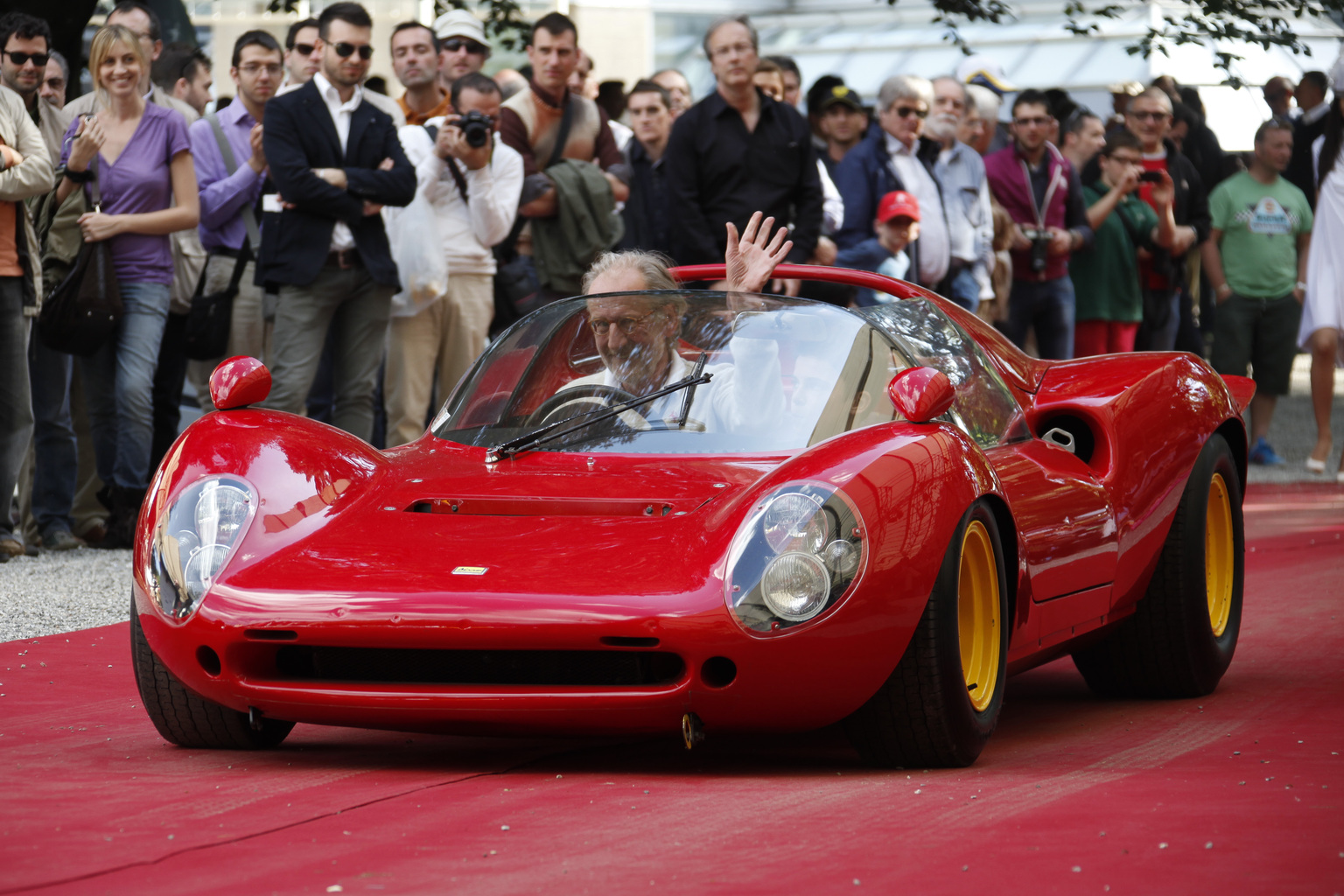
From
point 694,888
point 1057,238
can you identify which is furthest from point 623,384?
point 1057,238

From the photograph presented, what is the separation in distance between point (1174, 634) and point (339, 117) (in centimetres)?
445

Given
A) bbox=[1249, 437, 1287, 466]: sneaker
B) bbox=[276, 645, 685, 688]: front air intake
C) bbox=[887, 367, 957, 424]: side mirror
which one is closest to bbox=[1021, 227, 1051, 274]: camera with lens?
bbox=[1249, 437, 1287, 466]: sneaker

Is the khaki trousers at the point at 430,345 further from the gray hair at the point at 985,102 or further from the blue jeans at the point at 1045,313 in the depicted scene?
the gray hair at the point at 985,102

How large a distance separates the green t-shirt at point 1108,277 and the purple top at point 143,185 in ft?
19.5

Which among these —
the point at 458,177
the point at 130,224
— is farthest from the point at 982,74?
the point at 130,224

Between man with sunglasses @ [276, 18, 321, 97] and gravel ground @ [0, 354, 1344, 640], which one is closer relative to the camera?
gravel ground @ [0, 354, 1344, 640]

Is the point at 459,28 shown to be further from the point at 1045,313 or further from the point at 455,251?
the point at 1045,313

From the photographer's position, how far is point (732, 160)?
8.54 meters

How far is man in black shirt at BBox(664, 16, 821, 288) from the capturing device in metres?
8.52

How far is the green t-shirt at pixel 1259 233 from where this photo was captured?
1307 cm

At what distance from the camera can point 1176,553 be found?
17.5ft

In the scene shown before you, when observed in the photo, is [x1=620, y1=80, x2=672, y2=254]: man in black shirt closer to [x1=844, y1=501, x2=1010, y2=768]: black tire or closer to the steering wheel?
the steering wheel

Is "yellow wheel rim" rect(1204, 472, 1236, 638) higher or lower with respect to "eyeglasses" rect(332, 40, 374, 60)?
lower

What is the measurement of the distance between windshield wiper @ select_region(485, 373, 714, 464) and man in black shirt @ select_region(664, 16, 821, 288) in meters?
3.75
